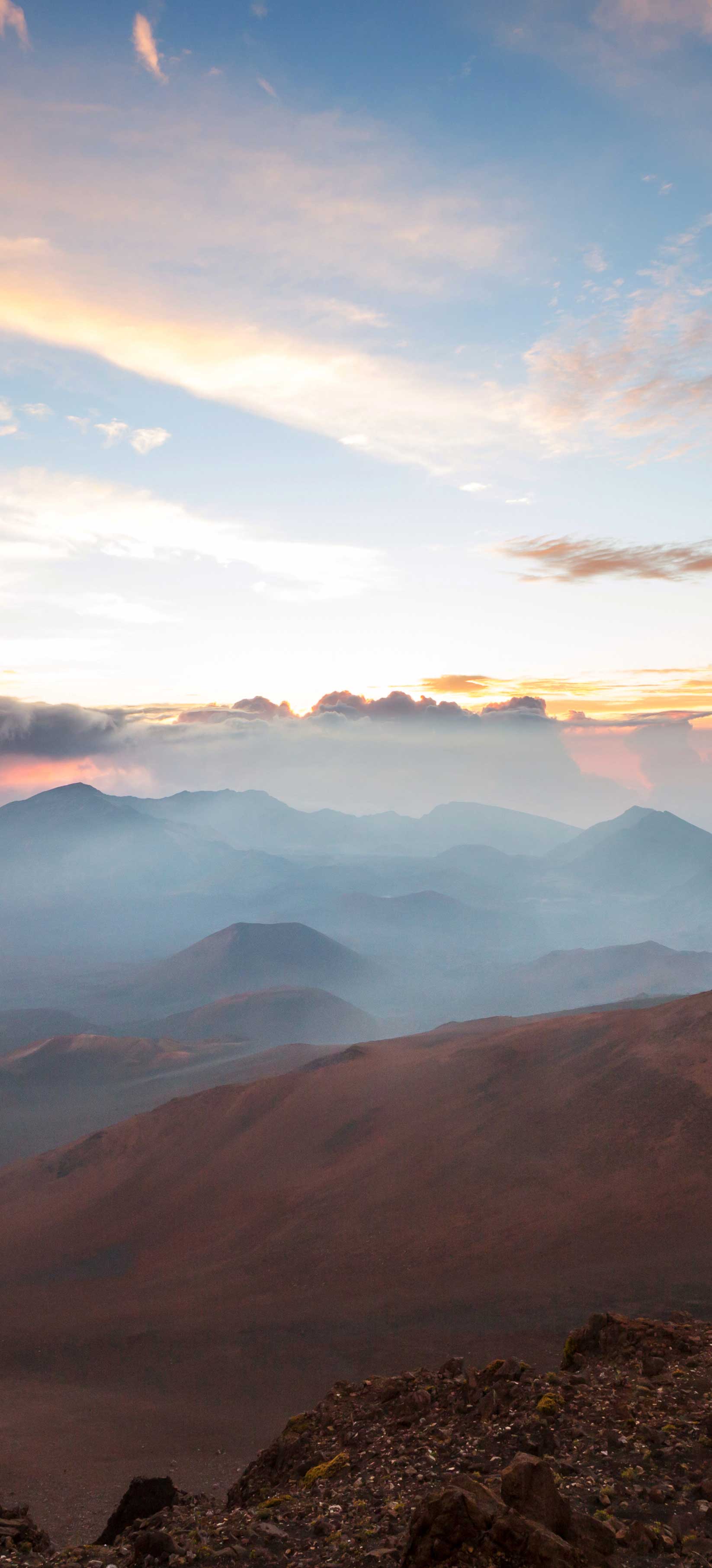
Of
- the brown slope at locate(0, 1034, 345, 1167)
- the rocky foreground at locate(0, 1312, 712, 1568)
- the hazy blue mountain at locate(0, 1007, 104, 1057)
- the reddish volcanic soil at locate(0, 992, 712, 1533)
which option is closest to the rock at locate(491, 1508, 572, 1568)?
the rocky foreground at locate(0, 1312, 712, 1568)

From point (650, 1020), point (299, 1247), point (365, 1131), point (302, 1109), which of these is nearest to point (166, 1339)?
point (299, 1247)

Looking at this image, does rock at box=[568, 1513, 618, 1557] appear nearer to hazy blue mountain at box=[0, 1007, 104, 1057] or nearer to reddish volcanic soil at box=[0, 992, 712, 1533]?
reddish volcanic soil at box=[0, 992, 712, 1533]

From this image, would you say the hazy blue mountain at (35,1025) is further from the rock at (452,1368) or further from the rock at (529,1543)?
the rock at (529,1543)

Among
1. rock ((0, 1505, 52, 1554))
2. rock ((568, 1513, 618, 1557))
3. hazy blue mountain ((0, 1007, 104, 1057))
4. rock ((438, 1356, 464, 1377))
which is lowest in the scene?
hazy blue mountain ((0, 1007, 104, 1057))

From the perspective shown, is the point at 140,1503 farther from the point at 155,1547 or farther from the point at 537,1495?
the point at 537,1495

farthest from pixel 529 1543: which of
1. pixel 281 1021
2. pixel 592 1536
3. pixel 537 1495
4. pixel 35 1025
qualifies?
pixel 35 1025
